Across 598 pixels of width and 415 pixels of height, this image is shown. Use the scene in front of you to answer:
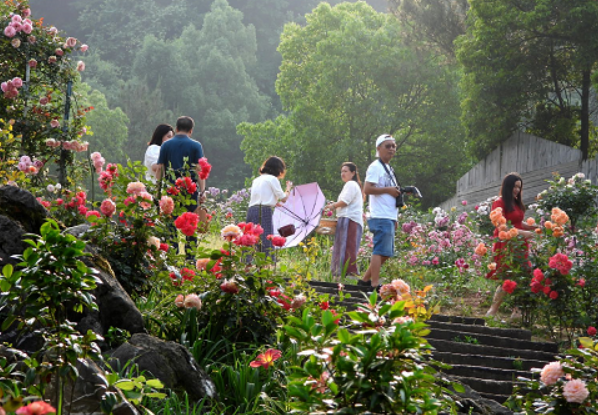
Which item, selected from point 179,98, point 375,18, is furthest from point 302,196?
point 179,98

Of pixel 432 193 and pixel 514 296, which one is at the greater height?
pixel 432 193

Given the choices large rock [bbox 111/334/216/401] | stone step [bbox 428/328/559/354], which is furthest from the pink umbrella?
large rock [bbox 111/334/216/401]

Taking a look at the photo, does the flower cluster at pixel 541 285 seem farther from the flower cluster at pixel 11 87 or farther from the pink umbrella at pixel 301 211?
the flower cluster at pixel 11 87

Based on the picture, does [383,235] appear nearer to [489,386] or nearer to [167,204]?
[489,386]

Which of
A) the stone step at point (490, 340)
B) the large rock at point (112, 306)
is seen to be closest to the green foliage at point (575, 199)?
the stone step at point (490, 340)

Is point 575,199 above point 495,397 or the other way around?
above

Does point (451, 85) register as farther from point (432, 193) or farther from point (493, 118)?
point (493, 118)

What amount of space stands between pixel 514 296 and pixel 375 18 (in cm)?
2505

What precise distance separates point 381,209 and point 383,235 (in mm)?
262

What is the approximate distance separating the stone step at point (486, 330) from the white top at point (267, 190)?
215 centimetres

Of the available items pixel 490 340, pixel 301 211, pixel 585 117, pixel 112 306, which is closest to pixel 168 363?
pixel 112 306

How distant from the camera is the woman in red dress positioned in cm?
621

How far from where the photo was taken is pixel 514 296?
598 centimetres

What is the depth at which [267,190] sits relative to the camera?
711 cm
